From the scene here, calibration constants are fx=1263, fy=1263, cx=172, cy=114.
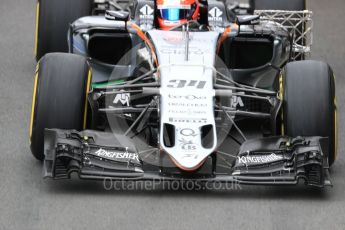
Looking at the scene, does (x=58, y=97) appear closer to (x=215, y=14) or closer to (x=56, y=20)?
(x=215, y=14)

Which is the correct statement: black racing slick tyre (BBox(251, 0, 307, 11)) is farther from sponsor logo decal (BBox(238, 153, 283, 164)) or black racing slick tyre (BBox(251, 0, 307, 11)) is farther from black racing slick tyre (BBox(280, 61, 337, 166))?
sponsor logo decal (BBox(238, 153, 283, 164))

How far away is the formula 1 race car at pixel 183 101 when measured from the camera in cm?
1201

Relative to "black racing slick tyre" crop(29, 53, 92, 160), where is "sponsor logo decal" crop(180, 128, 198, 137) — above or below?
below

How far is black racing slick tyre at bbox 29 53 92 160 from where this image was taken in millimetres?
12516

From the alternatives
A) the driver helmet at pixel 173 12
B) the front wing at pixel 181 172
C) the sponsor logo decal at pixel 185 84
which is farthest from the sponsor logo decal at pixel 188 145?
the driver helmet at pixel 173 12

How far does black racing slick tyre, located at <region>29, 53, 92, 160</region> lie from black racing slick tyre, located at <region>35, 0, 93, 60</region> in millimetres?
2722

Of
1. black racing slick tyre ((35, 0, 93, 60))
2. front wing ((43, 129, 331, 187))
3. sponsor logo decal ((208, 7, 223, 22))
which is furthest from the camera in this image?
black racing slick tyre ((35, 0, 93, 60))

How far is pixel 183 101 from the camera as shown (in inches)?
487

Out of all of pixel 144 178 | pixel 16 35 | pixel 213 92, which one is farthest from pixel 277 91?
pixel 16 35

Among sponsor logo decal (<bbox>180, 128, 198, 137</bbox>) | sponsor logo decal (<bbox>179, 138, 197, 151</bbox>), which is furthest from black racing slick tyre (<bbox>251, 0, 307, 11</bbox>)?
sponsor logo decal (<bbox>179, 138, 197, 151</bbox>)

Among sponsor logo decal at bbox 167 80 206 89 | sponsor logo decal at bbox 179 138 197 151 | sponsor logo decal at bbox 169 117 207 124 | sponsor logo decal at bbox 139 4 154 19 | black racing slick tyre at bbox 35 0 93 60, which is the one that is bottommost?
sponsor logo decal at bbox 179 138 197 151

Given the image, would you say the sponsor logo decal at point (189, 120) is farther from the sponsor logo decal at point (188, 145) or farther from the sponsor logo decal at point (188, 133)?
the sponsor logo decal at point (188, 145)

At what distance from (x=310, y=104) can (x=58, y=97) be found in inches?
98.9

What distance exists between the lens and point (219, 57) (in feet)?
46.2
